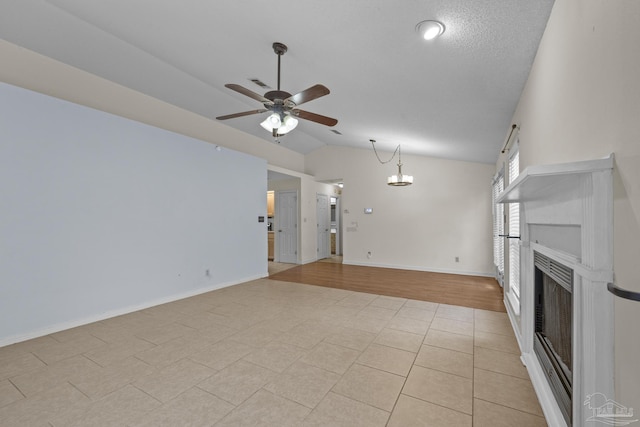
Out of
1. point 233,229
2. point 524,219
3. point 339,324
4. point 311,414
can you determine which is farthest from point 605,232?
point 233,229

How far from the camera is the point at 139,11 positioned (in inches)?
112

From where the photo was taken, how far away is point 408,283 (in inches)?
227

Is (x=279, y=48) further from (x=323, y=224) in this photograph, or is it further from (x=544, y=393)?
(x=323, y=224)

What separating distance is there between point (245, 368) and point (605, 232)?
8.56ft

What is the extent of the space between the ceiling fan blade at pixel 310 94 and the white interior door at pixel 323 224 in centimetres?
603

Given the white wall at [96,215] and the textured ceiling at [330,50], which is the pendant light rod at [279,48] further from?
the white wall at [96,215]

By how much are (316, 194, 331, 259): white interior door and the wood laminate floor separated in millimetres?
1488

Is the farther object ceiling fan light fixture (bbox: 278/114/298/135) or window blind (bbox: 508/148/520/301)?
window blind (bbox: 508/148/520/301)

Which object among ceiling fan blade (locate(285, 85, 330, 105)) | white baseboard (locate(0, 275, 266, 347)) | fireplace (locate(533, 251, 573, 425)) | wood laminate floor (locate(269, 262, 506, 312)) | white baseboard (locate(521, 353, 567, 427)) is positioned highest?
ceiling fan blade (locate(285, 85, 330, 105))

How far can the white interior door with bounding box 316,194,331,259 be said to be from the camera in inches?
353

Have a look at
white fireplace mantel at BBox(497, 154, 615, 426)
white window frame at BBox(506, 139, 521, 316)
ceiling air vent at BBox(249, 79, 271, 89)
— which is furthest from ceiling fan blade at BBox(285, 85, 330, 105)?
white window frame at BBox(506, 139, 521, 316)

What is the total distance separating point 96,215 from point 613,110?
481 cm

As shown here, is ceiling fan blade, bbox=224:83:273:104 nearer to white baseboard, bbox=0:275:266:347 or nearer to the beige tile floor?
the beige tile floor

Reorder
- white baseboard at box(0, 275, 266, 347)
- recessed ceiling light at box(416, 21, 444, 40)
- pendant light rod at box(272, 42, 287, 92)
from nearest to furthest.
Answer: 1. recessed ceiling light at box(416, 21, 444, 40)
2. pendant light rod at box(272, 42, 287, 92)
3. white baseboard at box(0, 275, 266, 347)
